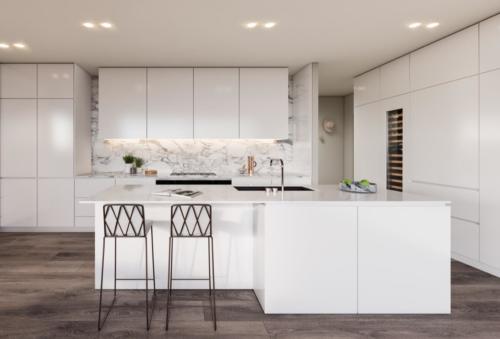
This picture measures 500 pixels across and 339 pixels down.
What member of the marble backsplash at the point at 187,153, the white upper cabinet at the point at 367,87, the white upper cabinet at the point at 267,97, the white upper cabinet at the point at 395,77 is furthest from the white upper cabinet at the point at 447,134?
the marble backsplash at the point at 187,153

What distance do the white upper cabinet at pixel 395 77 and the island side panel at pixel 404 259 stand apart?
294cm

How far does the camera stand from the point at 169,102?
6090 millimetres

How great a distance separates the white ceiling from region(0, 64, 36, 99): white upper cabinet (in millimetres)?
265

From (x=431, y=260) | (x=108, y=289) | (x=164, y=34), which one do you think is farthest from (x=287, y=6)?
(x=108, y=289)

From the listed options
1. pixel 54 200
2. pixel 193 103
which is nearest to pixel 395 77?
pixel 193 103

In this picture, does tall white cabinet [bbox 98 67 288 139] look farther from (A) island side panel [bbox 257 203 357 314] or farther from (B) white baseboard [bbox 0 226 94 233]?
(A) island side panel [bbox 257 203 357 314]

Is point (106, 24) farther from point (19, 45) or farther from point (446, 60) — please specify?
point (446, 60)

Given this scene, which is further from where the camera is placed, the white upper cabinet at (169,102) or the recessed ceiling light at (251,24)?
the white upper cabinet at (169,102)

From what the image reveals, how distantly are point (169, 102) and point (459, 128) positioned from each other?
4.05m

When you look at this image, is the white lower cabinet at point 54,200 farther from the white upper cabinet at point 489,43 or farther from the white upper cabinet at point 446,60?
the white upper cabinet at point 489,43

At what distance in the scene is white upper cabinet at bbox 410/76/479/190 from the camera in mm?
4223

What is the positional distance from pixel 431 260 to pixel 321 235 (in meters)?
0.87

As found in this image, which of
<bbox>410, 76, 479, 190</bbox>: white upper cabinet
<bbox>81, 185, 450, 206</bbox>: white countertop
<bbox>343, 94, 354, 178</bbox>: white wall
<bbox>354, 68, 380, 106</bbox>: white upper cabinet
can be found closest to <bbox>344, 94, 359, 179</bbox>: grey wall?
<bbox>343, 94, 354, 178</bbox>: white wall

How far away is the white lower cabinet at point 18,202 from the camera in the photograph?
587 centimetres
